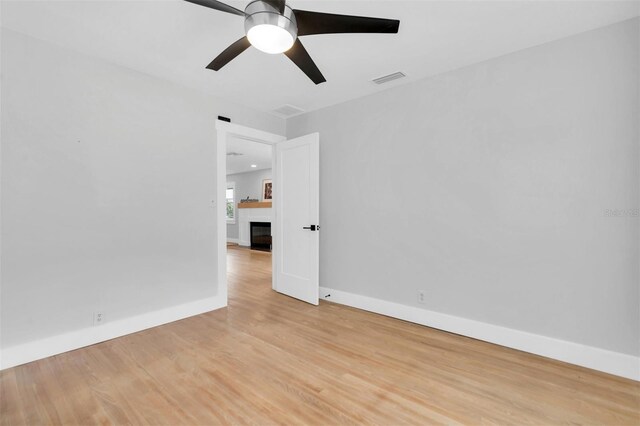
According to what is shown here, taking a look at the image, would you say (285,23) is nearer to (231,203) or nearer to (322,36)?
(322,36)

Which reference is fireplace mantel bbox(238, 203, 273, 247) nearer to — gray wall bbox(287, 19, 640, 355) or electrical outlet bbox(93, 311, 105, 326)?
gray wall bbox(287, 19, 640, 355)

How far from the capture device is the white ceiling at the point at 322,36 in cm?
198

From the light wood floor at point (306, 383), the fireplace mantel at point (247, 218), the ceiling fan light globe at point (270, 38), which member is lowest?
the light wood floor at point (306, 383)

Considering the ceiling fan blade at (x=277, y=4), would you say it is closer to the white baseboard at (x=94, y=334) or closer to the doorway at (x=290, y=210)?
the doorway at (x=290, y=210)

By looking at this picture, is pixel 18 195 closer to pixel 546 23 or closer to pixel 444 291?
pixel 444 291

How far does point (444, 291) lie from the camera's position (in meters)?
2.90

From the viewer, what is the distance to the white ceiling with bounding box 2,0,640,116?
198 centimetres

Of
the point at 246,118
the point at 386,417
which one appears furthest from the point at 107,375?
the point at 246,118

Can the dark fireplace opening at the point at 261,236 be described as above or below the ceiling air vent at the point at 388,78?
below

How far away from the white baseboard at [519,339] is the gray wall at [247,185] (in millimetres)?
6803

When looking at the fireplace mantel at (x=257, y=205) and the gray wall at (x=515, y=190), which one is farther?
the fireplace mantel at (x=257, y=205)

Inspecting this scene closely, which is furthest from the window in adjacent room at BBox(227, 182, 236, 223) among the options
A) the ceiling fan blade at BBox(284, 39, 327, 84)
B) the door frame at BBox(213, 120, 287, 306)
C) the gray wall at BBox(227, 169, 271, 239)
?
the ceiling fan blade at BBox(284, 39, 327, 84)

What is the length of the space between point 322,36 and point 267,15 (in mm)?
757

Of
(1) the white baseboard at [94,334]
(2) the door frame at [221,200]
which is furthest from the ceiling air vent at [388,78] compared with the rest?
(1) the white baseboard at [94,334]
